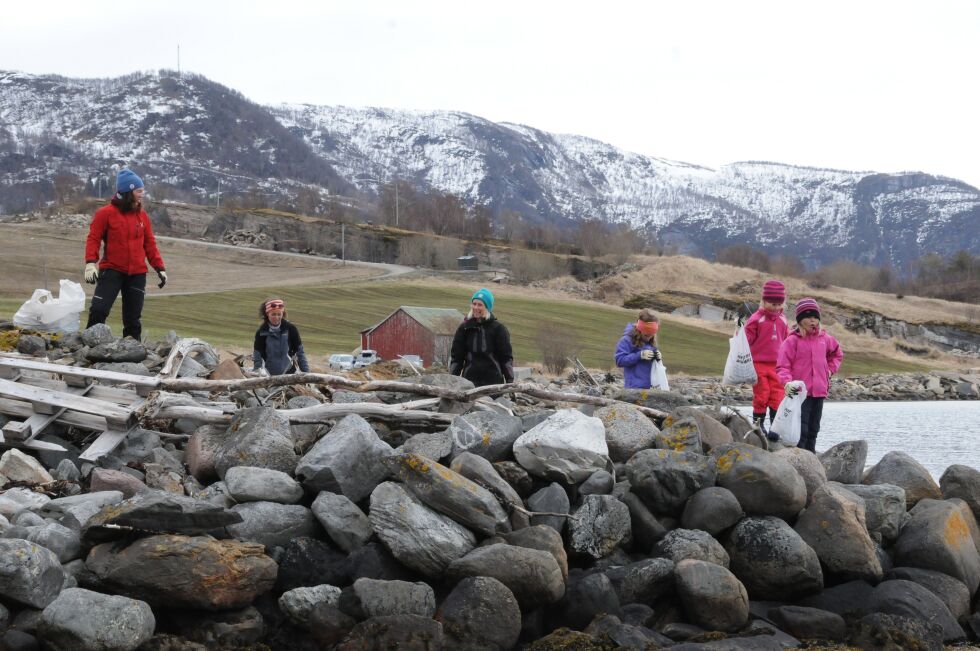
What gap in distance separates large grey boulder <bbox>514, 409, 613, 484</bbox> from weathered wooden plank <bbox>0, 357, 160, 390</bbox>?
11.3 ft

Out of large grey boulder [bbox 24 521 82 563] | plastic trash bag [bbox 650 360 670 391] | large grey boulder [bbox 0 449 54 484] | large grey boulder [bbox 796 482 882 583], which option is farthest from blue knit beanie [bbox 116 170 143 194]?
large grey boulder [bbox 796 482 882 583]

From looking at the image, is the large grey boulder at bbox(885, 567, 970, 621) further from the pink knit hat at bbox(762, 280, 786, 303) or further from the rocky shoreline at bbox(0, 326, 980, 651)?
the pink knit hat at bbox(762, 280, 786, 303)

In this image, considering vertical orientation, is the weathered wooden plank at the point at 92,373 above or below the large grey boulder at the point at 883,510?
above

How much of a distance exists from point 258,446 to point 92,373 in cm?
222

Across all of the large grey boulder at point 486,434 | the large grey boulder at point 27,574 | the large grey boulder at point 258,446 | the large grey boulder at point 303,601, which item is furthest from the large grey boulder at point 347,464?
the large grey boulder at point 27,574

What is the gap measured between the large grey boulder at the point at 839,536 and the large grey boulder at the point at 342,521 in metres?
3.44

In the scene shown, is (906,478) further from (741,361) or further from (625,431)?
(625,431)

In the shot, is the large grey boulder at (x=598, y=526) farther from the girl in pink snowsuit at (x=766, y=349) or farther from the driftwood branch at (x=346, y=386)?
the girl in pink snowsuit at (x=766, y=349)

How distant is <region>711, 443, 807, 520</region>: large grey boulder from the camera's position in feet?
25.2

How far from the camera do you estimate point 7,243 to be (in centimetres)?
8775

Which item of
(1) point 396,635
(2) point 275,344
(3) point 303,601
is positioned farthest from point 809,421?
(3) point 303,601

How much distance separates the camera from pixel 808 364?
989 cm

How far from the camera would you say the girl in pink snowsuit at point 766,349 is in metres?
10.4

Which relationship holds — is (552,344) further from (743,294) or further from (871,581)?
(743,294)
